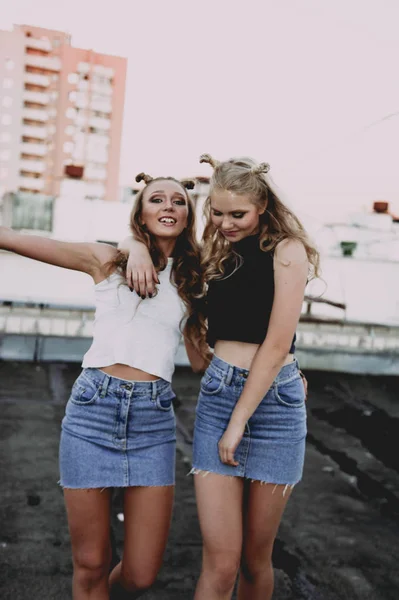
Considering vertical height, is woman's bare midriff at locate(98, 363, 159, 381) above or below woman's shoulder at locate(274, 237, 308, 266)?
below

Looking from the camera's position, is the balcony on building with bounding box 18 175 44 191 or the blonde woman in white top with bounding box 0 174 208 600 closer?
the blonde woman in white top with bounding box 0 174 208 600

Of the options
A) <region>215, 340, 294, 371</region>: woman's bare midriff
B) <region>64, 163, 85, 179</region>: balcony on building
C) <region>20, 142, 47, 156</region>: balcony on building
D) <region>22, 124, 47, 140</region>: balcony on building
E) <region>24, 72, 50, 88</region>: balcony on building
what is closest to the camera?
<region>215, 340, 294, 371</region>: woman's bare midriff

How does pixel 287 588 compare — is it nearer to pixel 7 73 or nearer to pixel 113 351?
pixel 113 351

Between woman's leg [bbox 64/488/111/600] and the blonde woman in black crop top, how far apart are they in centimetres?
38

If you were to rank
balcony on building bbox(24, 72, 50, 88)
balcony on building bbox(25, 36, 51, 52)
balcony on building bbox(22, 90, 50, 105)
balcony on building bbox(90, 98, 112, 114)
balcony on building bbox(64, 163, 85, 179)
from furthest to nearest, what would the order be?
balcony on building bbox(90, 98, 112, 114) → balcony on building bbox(22, 90, 50, 105) → balcony on building bbox(24, 72, 50, 88) → balcony on building bbox(25, 36, 51, 52) → balcony on building bbox(64, 163, 85, 179)

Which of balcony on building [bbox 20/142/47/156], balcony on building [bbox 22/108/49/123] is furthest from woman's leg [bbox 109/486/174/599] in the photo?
balcony on building [bbox 22/108/49/123]

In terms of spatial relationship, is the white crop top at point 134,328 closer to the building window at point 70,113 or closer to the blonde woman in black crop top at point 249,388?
the blonde woman in black crop top at point 249,388

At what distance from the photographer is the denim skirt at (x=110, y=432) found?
2074 millimetres

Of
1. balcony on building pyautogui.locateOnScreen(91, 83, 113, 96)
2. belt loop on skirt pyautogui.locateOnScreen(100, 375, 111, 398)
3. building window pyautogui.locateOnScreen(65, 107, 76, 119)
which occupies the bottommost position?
belt loop on skirt pyautogui.locateOnScreen(100, 375, 111, 398)

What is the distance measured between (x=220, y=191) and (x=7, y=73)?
3703 inches

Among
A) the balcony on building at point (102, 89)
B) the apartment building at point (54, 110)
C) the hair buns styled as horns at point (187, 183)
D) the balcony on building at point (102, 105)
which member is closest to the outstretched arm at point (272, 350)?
the hair buns styled as horns at point (187, 183)

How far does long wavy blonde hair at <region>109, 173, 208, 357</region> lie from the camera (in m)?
2.25

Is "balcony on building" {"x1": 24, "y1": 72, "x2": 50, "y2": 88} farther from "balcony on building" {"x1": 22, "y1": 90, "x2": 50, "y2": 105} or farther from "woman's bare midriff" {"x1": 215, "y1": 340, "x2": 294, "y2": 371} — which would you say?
"woman's bare midriff" {"x1": 215, "y1": 340, "x2": 294, "y2": 371}

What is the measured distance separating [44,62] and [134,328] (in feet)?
308
